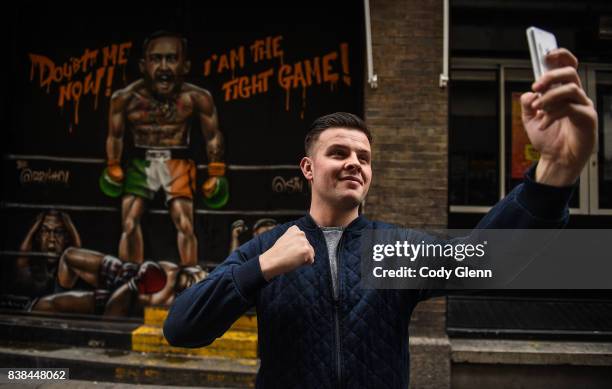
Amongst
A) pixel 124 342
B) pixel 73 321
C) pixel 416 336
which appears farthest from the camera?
pixel 73 321

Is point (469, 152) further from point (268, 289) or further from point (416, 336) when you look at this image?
point (268, 289)

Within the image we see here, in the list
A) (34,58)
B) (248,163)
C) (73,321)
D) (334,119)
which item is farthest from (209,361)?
(34,58)

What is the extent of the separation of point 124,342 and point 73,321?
0.93 meters

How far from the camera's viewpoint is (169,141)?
246 inches

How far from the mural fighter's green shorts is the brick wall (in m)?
2.53

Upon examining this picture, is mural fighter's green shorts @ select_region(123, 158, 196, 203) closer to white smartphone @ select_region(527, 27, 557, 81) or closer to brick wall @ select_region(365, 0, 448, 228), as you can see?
brick wall @ select_region(365, 0, 448, 228)

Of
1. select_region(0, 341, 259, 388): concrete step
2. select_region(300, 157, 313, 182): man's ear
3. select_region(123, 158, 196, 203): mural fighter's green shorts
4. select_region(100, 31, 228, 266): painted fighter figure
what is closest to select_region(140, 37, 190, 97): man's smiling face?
select_region(100, 31, 228, 266): painted fighter figure

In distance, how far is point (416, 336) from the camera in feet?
17.2

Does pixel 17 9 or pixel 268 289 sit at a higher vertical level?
pixel 17 9

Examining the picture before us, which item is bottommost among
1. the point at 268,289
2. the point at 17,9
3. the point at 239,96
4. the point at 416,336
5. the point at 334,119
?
the point at 416,336

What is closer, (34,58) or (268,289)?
(268,289)

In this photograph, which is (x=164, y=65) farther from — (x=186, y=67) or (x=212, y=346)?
(x=212, y=346)

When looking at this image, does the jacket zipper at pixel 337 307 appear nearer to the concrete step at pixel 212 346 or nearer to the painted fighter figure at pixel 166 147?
the concrete step at pixel 212 346

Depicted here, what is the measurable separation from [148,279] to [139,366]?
1269 millimetres
